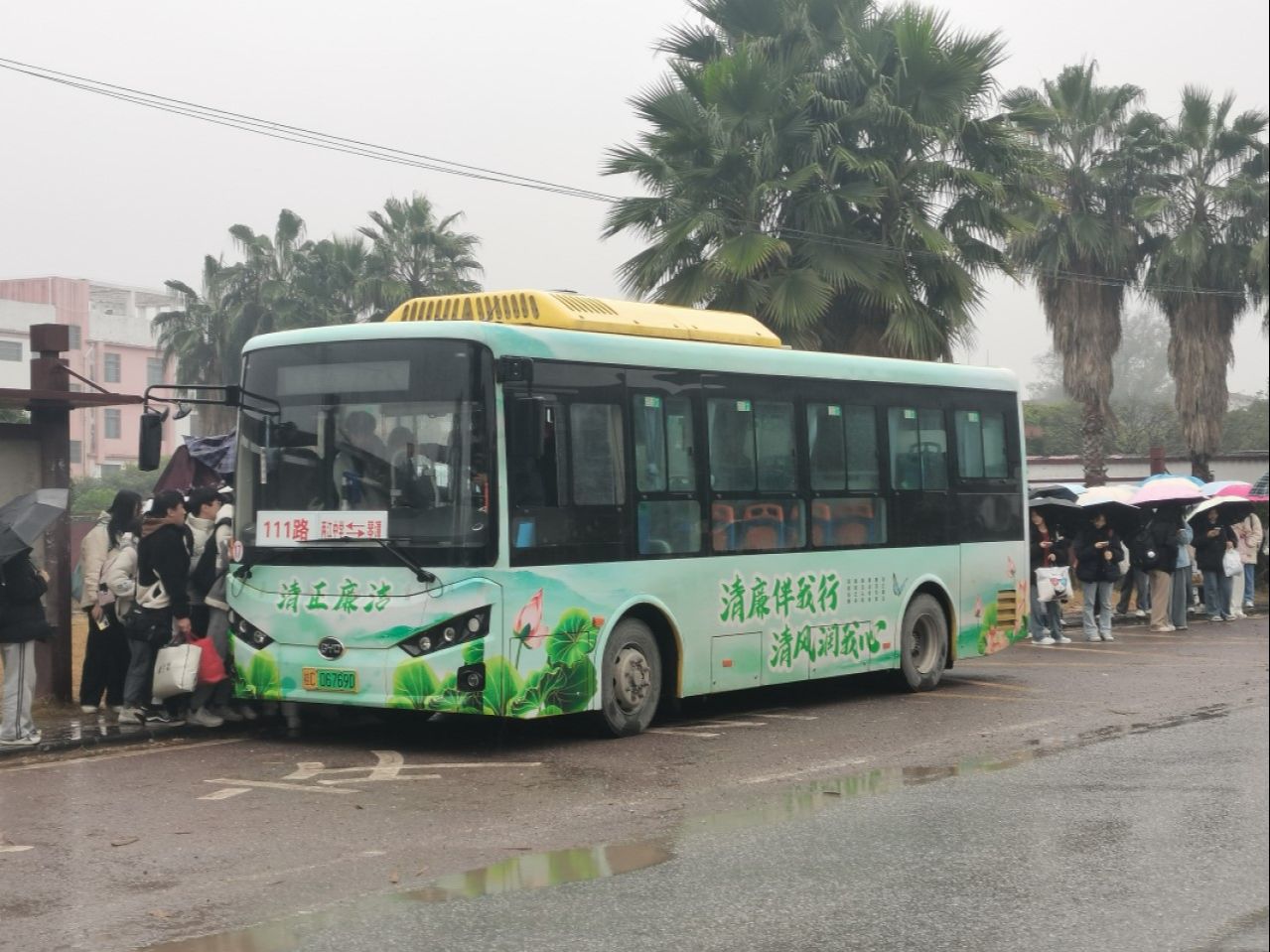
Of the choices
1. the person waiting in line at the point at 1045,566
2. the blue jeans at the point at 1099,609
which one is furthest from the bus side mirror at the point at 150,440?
the blue jeans at the point at 1099,609

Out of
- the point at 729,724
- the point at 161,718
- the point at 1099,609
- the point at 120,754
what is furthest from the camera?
the point at 1099,609

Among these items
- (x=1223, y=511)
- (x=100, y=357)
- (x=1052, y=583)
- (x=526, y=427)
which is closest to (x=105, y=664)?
(x=526, y=427)

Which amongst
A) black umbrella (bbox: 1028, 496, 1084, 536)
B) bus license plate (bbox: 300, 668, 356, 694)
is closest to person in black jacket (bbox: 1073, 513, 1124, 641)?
black umbrella (bbox: 1028, 496, 1084, 536)

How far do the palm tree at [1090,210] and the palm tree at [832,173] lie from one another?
955cm

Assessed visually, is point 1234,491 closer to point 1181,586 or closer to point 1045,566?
point 1181,586

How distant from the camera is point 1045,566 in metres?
20.9

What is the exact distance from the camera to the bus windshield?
37.0 ft

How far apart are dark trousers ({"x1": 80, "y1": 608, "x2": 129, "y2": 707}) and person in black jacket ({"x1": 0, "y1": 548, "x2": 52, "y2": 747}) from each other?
1.47 m

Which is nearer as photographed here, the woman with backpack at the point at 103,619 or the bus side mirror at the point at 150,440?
the bus side mirror at the point at 150,440

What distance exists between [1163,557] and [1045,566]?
282cm

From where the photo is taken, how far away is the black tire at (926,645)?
15500 millimetres

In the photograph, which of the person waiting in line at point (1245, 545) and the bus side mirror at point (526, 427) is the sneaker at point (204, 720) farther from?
the person waiting in line at point (1245, 545)

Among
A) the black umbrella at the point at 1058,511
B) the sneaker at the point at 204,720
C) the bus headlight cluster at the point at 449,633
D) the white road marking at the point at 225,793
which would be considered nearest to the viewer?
the white road marking at the point at 225,793

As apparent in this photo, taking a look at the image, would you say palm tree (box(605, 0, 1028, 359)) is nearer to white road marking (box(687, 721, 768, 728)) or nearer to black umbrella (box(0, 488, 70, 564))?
white road marking (box(687, 721, 768, 728))
